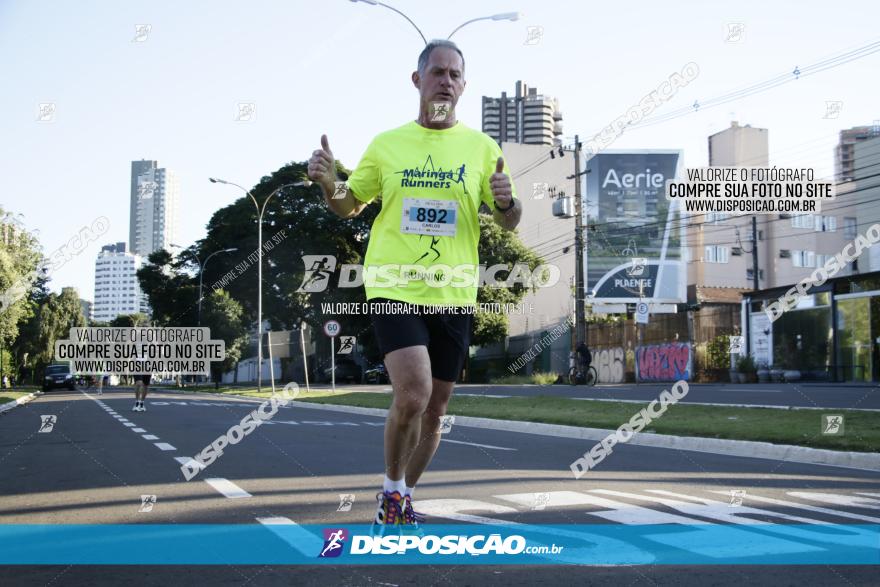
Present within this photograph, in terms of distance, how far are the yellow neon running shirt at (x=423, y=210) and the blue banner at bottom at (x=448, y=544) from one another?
116 cm

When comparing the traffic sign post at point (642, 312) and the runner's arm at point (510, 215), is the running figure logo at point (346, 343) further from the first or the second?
the runner's arm at point (510, 215)

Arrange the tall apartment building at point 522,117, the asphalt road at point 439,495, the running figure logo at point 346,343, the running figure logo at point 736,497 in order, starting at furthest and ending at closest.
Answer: the tall apartment building at point 522,117
the running figure logo at point 346,343
the running figure logo at point 736,497
the asphalt road at point 439,495

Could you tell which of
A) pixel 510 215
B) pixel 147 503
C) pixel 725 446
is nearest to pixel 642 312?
pixel 725 446

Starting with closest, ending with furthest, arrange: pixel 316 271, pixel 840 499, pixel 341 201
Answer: pixel 341 201 < pixel 840 499 < pixel 316 271

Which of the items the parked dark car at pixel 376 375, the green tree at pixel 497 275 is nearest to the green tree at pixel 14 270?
the parked dark car at pixel 376 375

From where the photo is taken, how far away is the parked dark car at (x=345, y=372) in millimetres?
56656

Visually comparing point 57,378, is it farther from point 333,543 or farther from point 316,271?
point 333,543

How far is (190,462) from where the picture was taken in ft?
→ 27.6

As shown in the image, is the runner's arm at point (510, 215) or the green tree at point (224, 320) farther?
the green tree at point (224, 320)

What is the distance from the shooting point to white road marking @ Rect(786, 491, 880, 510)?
5850mm

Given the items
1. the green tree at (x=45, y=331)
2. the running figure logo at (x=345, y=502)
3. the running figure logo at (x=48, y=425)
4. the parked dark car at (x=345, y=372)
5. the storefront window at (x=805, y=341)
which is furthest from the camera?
the green tree at (x=45, y=331)

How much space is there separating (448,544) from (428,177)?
1733 mm

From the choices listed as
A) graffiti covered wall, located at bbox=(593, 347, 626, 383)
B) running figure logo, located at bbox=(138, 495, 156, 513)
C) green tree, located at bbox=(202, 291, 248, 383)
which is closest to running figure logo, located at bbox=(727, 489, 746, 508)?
running figure logo, located at bbox=(138, 495, 156, 513)

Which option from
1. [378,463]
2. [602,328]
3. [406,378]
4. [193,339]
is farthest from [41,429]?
[193,339]
